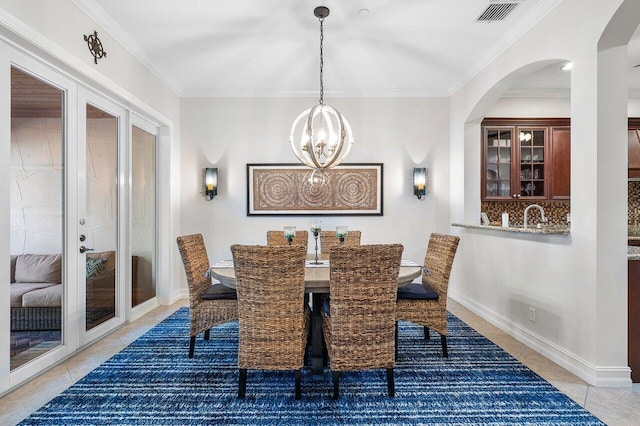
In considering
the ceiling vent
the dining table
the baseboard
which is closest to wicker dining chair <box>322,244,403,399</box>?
the dining table

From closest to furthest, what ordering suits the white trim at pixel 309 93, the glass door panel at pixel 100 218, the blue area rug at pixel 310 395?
the blue area rug at pixel 310 395 < the glass door panel at pixel 100 218 < the white trim at pixel 309 93

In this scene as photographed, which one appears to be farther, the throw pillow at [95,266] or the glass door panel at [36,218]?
the throw pillow at [95,266]

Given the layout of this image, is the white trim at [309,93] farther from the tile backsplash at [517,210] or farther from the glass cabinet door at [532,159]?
the tile backsplash at [517,210]

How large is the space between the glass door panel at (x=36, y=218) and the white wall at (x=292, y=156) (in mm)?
2122

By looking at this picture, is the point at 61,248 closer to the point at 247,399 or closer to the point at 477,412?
the point at 247,399

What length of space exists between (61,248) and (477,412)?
3.11 m

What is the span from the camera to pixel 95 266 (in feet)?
10.7

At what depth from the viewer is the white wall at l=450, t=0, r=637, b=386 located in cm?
238

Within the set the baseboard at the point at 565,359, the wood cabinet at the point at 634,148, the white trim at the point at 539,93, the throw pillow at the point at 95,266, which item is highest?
the white trim at the point at 539,93

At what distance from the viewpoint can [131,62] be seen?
3.58 meters

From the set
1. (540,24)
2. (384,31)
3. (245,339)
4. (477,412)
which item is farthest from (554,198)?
(245,339)

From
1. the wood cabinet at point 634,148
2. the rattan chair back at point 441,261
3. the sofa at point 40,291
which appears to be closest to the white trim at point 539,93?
the wood cabinet at point 634,148

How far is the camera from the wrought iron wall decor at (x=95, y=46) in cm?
289

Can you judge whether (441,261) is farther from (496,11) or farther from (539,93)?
(539,93)
